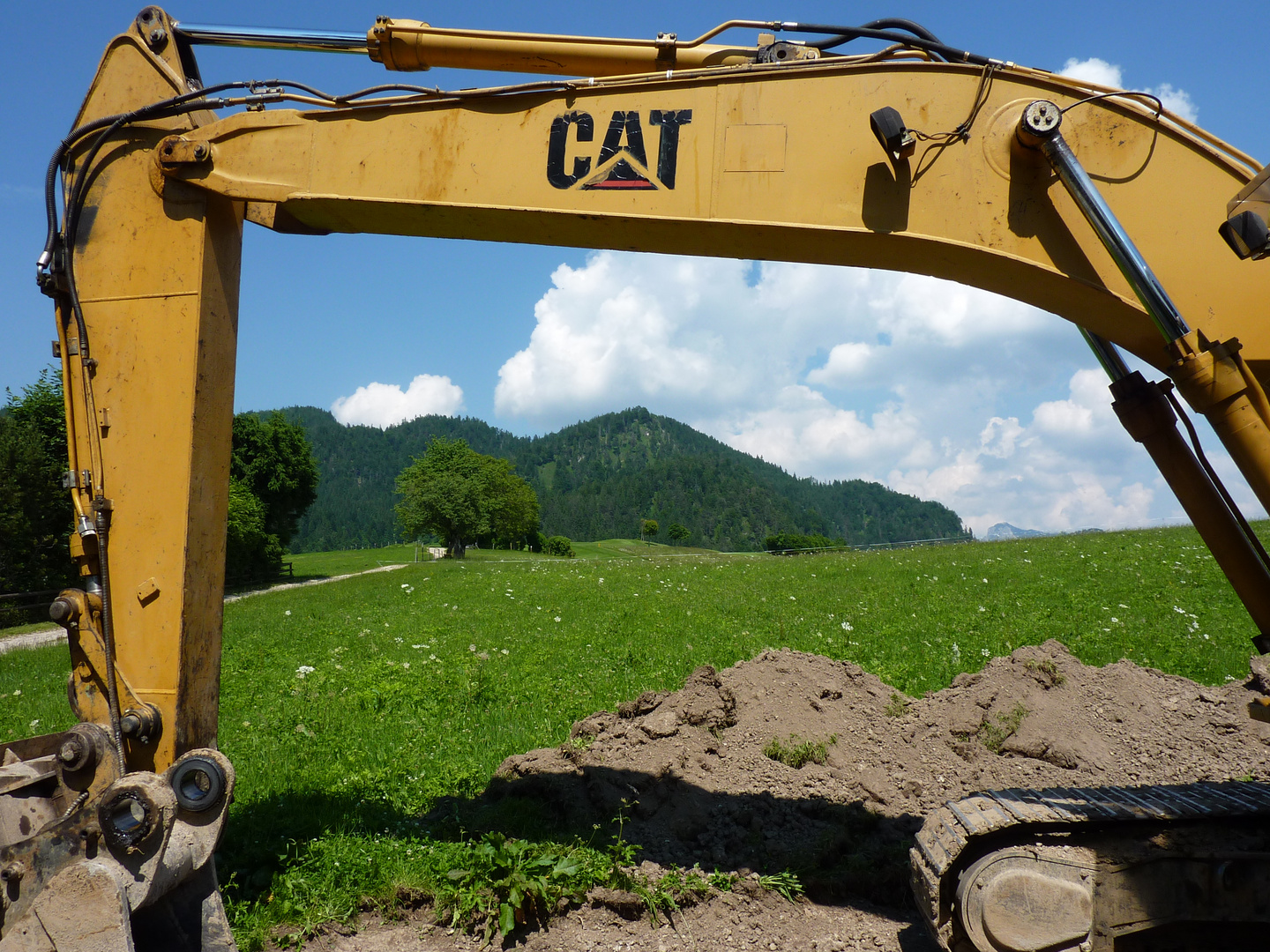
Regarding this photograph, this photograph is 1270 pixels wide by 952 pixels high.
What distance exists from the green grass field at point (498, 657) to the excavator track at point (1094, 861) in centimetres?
194

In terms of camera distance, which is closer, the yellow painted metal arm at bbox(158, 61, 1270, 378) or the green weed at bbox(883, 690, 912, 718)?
the yellow painted metal arm at bbox(158, 61, 1270, 378)

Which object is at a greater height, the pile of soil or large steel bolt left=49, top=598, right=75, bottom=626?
large steel bolt left=49, top=598, right=75, bottom=626

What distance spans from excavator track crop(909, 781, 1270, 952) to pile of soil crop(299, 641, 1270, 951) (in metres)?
0.67

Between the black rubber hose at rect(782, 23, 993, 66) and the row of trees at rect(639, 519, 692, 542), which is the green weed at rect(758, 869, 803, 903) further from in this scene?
the row of trees at rect(639, 519, 692, 542)

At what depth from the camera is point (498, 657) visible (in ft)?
33.6

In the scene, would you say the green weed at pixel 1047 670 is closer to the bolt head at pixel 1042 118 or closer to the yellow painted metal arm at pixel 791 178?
the yellow painted metal arm at pixel 791 178

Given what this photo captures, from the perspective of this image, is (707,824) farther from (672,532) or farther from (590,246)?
(672,532)

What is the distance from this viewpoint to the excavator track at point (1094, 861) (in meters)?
3.26

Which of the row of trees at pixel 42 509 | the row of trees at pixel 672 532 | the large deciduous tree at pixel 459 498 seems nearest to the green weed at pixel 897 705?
the row of trees at pixel 42 509

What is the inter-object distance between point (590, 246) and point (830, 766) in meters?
4.22

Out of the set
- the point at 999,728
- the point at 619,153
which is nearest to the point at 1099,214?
the point at 619,153

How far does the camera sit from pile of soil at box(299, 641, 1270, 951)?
400 cm

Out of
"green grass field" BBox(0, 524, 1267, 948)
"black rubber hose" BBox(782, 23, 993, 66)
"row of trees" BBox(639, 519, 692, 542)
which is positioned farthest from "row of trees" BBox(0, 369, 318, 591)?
"row of trees" BBox(639, 519, 692, 542)

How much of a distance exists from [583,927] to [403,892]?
1.06 m
